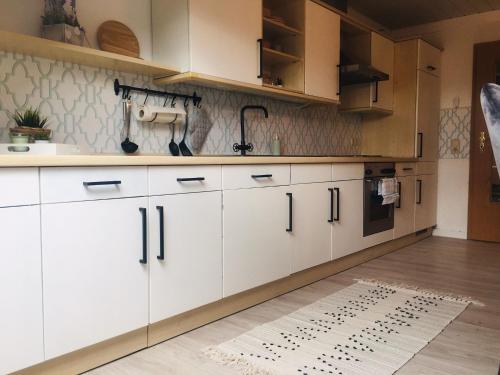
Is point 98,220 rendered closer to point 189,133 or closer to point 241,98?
point 189,133

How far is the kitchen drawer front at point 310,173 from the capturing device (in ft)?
8.80

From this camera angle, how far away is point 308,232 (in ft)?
9.20

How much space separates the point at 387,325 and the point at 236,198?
1013mm

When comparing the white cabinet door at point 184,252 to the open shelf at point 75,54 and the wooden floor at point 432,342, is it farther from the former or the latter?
the open shelf at point 75,54

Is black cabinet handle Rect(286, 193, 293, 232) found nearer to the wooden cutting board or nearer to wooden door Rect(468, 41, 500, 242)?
the wooden cutting board

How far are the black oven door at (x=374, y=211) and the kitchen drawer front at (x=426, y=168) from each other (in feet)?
2.75

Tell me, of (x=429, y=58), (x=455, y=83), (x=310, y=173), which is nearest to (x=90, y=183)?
(x=310, y=173)

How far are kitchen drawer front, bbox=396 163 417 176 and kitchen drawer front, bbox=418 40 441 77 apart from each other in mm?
1022

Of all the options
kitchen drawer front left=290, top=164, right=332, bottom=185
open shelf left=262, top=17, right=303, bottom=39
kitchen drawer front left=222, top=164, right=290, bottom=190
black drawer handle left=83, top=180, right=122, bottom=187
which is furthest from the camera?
open shelf left=262, top=17, right=303, bottom=39

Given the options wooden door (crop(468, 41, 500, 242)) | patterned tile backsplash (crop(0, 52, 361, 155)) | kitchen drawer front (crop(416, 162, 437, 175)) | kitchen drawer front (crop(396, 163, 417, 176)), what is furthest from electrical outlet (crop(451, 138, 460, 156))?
patterned tile backsplash (crop(0, 52, 361, 155))

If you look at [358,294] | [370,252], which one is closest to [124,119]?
[358,294]

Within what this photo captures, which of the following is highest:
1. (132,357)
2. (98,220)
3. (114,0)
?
(114,0)

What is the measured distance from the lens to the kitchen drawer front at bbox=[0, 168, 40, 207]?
1378 millimetres

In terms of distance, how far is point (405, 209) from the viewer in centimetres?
412
